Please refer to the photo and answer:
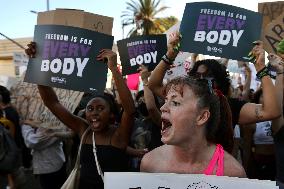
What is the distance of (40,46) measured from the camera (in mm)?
3377

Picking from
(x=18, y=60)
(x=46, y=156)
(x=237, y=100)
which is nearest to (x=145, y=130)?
(x=46, y=156)

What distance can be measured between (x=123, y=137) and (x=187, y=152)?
3.88ft

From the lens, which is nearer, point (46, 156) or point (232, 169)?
point (232, 169)

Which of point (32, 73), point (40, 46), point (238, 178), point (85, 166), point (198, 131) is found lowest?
point (85, 166)

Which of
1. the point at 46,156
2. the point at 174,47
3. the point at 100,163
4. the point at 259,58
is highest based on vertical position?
the point at 174,47

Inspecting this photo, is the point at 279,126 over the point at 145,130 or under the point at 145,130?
over

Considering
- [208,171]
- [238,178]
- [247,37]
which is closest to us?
[238,178]

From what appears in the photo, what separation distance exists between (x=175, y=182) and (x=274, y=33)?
2.41 metres

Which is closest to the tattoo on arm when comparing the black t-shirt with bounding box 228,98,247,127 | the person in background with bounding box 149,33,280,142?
the person in background with bounding box 149,33,280,142

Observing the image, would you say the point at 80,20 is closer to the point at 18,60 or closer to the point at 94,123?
the point at 94,123

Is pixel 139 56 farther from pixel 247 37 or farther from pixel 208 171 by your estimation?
pixel 208 171

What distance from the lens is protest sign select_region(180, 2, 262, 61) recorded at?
3.66 meters

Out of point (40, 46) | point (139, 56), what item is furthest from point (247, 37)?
point (40, 46)

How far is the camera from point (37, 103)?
3881mm
